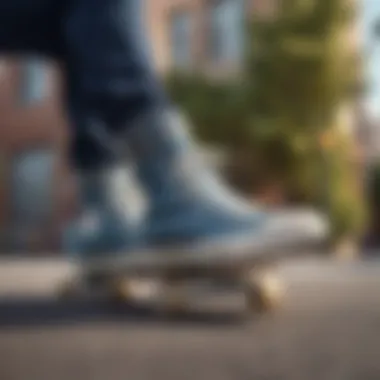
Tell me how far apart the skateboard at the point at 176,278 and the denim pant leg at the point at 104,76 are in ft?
0.23

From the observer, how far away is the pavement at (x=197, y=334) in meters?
0.49

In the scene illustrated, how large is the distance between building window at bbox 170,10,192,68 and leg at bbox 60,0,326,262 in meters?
0.03

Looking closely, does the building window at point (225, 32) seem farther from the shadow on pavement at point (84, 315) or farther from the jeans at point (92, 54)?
the shadow on pavement at point (84, 315)

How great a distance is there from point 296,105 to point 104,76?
0.13 meters

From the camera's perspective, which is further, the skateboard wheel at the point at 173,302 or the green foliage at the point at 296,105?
the skateboard wheel at the point at 173,302

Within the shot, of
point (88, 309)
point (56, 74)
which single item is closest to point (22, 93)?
point (56, 74)

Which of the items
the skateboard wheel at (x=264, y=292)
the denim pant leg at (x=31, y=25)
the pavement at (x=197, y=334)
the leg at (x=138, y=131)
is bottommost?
the pavement at (x=197, y=334)

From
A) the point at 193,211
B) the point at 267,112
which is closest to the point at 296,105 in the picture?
the point at 267,112

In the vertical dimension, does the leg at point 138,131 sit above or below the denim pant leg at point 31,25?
below

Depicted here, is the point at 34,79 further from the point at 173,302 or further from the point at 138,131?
the point at 173,302

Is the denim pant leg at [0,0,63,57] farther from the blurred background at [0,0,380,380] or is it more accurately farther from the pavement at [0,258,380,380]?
the pavement at [0,258,380,380]

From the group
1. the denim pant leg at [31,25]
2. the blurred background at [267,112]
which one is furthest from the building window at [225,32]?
the denim pant leg at [31,25]

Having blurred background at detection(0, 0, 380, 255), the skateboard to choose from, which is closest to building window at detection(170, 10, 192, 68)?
blurred background at detection(0, 0, 380, 255)

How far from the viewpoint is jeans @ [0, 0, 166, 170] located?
55 centimetres
